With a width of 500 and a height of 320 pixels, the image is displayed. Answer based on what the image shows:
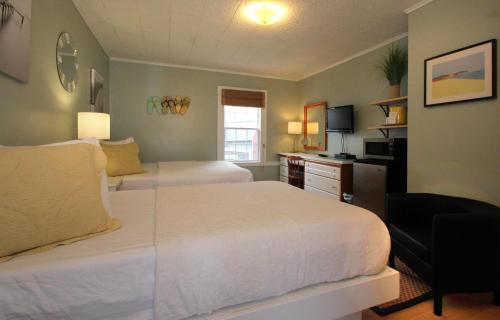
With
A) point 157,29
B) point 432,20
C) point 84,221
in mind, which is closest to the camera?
point 84,221

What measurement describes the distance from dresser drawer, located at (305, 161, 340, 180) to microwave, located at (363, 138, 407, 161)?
0.46m

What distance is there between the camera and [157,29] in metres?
3.04

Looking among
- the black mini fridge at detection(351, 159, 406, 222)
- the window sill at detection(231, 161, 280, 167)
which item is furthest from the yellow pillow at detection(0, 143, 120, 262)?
the window sill at detection(231, 161, 280, 167)


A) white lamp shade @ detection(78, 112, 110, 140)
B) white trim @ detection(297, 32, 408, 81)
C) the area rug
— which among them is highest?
white trim @ detection(297, 32, 408, 81)

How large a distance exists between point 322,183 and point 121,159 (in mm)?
2815

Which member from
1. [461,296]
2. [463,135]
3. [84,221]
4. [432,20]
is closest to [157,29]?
[84,221]

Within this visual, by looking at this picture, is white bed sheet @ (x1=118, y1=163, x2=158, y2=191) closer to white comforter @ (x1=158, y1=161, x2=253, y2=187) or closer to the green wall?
white comforter @ (x1=158, y1=161, x2=253, y2=187)

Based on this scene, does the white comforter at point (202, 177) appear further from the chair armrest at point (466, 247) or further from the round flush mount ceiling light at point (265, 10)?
the chair armrest at point (466, 247)

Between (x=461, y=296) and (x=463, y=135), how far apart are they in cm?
126

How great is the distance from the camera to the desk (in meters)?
3.49

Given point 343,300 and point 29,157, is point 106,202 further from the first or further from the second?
point 343,300

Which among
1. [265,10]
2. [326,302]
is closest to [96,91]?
[265,10]

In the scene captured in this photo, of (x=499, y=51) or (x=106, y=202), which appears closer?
(x=106, y=202)

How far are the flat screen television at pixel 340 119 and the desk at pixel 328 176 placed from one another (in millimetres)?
581
